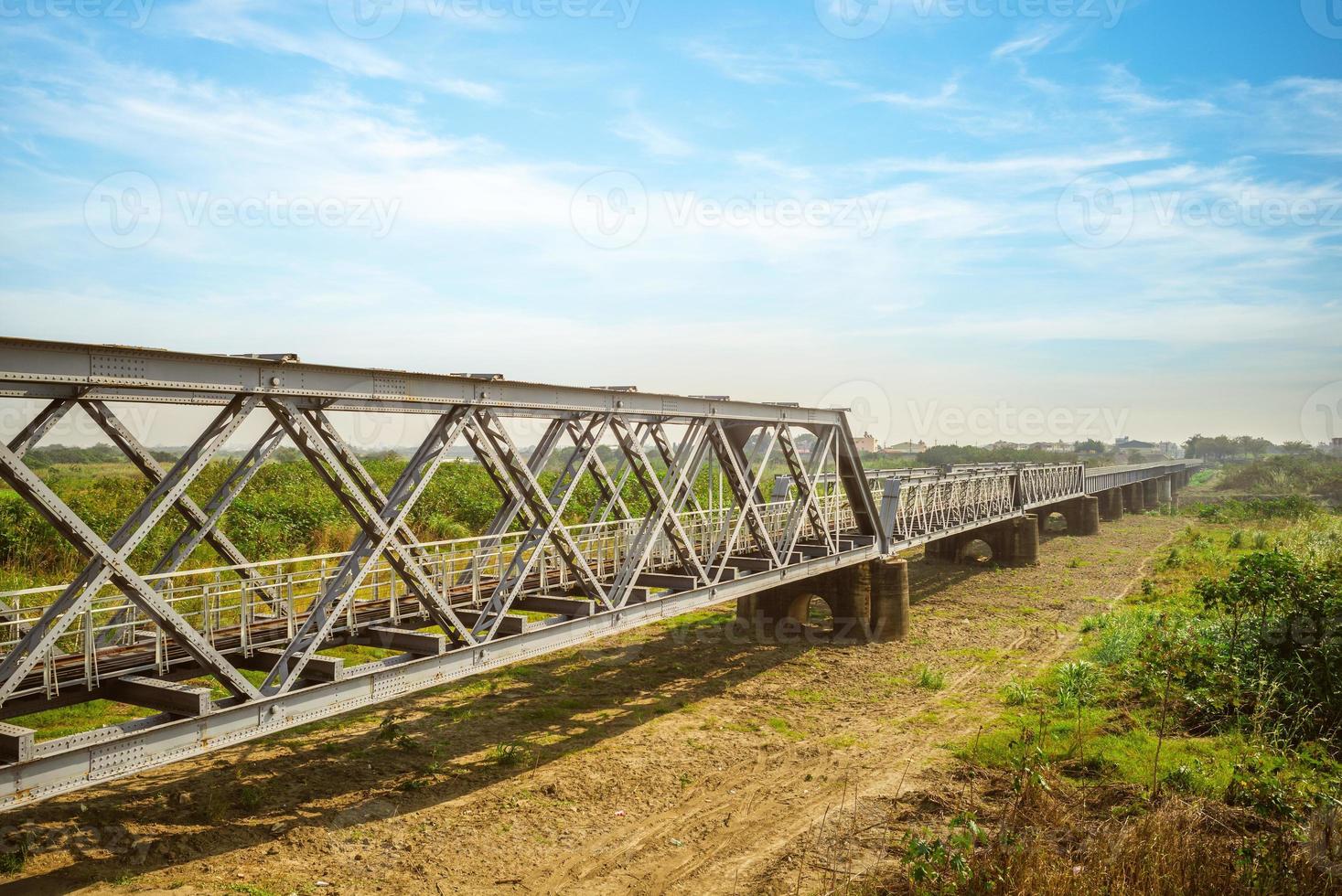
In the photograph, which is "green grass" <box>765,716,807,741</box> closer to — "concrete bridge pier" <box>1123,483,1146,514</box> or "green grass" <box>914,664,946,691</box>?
"green grass" <box>914,664,946,691</box>

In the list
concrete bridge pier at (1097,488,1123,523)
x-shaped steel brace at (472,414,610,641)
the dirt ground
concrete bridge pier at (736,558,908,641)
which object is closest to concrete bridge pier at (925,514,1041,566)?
concrete bridge pier at (736,558,908,641)

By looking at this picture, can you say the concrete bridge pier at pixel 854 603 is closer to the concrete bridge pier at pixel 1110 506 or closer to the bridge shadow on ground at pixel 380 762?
the bridge shadow on ground at pixel 380 762

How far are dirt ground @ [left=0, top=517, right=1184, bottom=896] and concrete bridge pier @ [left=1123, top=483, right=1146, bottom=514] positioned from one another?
232 feet

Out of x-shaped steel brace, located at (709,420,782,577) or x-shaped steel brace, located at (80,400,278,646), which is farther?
x-shaped steel brace, located at (709,420,782,577)

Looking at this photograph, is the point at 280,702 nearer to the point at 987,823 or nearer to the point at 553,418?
the point at 553,418

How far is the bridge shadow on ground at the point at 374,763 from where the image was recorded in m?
11.7

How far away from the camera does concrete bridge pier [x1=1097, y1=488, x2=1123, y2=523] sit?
7281 cm

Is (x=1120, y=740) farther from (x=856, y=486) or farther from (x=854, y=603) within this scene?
(x=856, y=486)

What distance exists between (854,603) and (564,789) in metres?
13.4

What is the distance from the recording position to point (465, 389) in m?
12.6

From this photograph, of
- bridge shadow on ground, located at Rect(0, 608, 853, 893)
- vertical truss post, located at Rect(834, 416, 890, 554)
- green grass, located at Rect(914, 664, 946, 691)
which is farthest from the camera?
vertical truss post, located at Rect(834, 416, 890, 554)

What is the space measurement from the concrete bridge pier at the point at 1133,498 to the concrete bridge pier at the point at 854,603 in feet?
225

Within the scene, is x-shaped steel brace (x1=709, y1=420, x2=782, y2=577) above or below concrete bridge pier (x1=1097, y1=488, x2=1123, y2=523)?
above

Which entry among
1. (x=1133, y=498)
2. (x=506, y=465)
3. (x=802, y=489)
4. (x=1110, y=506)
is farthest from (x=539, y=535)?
(x=1133, y=498)
